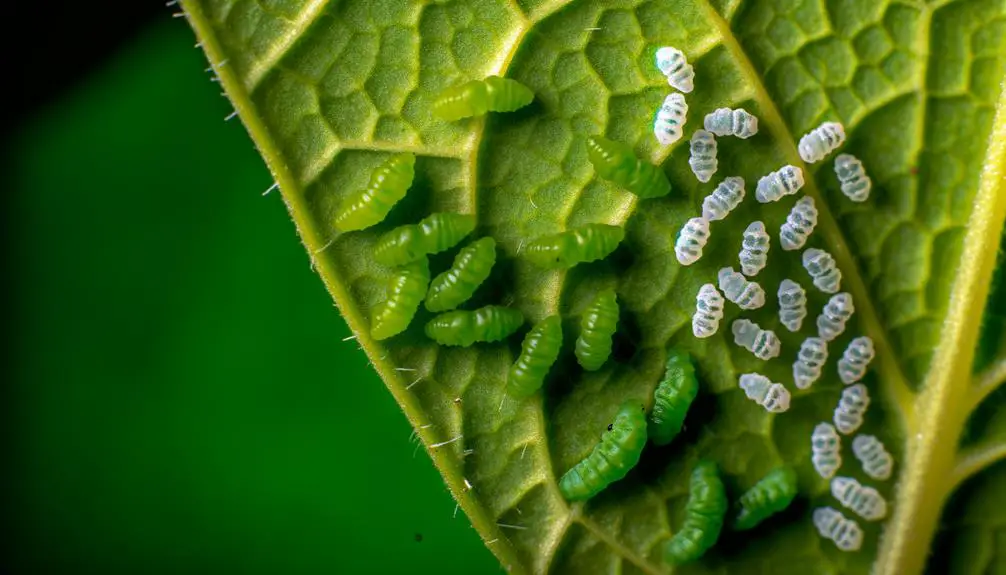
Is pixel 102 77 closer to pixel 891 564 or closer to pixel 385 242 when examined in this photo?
pixel 385 242

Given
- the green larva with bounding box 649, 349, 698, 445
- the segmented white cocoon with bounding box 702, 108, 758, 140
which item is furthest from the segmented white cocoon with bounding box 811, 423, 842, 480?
the segmented white cocoon with bounding box 702, 108, 758, 140

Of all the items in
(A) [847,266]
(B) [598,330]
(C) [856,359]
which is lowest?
(C) [856,359]

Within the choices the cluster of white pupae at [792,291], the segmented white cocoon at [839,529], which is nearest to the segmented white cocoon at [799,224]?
the cluster of white pupae at [792,291]

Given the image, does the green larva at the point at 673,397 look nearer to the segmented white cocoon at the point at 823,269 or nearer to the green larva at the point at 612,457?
the green larva at the point at 612,457

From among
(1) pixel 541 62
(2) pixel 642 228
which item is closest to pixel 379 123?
(1) pixel 541 62

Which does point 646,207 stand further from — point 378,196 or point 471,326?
point 378,196

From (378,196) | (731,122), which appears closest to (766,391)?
(731,122)
